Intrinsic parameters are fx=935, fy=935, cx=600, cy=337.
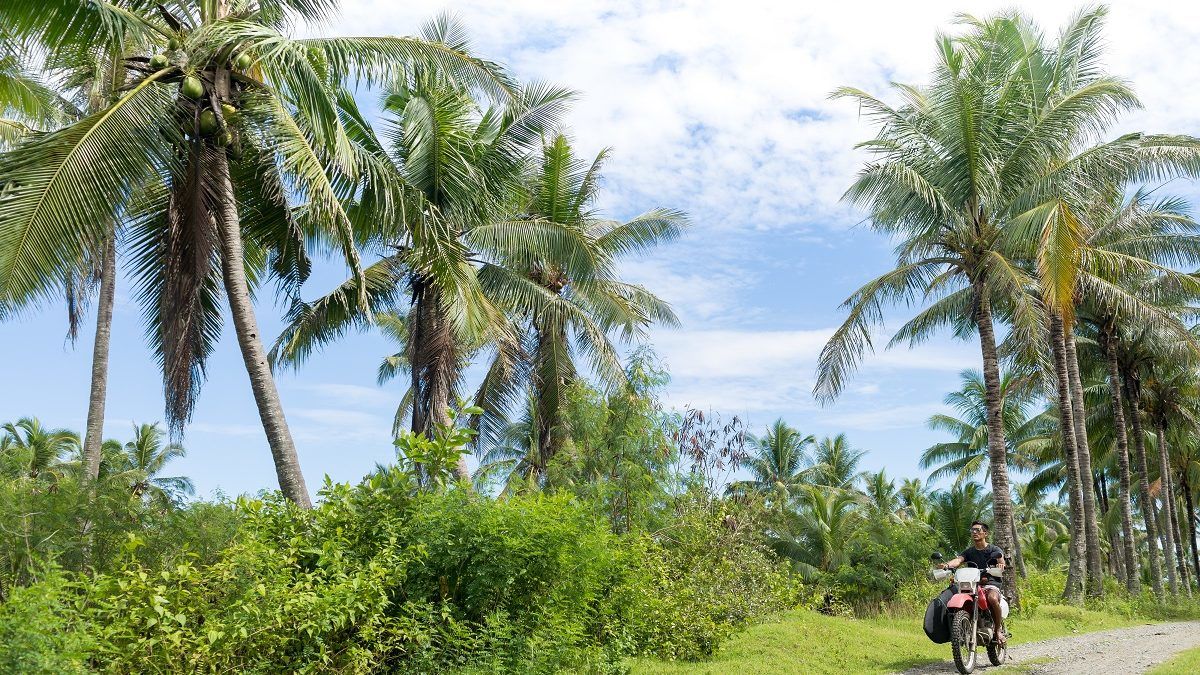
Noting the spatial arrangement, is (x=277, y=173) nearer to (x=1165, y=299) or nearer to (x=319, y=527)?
(x=319, y=527)

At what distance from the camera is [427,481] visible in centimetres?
952

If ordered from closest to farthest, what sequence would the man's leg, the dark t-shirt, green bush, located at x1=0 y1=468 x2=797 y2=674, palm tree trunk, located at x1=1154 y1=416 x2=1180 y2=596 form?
1. green bush, located at x1=0 y1=468 x2=797 y2=674
2. the man's leg
3. the dark t-shirt
4. palm tree trunk, located at x1=1154 y1=416 x2=1180 y2=596

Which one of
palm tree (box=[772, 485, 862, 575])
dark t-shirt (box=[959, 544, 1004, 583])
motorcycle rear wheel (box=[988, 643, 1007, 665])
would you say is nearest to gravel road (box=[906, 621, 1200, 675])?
motorcycle rear wheel (box=[988, 643, 1007, 665])

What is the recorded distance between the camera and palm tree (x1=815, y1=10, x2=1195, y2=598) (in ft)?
59.9

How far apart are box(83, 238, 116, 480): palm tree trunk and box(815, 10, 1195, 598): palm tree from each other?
14.1 meters

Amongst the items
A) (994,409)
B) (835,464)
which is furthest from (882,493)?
(994,409)

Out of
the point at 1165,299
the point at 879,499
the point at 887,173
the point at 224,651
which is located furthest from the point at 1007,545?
the point at 879,499

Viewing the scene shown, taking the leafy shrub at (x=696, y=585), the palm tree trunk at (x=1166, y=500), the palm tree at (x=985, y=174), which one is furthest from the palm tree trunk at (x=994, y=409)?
the palm tree trunk at (x=1166, y=500)

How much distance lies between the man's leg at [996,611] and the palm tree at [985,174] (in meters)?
8.23

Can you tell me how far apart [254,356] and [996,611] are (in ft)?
28.1

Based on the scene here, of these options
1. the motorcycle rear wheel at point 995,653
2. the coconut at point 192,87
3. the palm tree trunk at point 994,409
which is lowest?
the motorcycle rear wheel at point 995,653

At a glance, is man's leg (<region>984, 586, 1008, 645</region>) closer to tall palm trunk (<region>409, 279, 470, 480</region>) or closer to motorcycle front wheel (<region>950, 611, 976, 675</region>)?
motorcycle front wheel (<region>950, 611, 976, 675</region>)

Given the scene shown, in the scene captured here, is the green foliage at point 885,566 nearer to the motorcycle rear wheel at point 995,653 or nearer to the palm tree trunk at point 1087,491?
the palm tree trunk at point 1087,491

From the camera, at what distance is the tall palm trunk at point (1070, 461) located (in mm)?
21406
